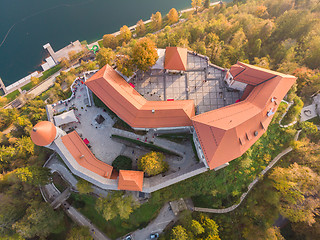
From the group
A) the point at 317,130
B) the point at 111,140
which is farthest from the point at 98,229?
the point at 317,130

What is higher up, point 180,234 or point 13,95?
point 13,95

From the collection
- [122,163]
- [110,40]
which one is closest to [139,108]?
[122,163]

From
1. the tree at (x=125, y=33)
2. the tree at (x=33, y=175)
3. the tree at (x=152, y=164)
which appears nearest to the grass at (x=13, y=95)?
the tree at (x=33, y=175)

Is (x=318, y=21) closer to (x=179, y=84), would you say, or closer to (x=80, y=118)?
(x=179, y=84)

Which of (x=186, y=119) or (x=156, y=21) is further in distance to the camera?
(x=156, y=21)

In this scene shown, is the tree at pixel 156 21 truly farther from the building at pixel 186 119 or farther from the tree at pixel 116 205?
the tree at pixel 116 205

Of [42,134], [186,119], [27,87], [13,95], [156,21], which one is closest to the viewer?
[42,134]

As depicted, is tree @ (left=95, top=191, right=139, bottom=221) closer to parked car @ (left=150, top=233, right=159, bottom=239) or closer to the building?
the building

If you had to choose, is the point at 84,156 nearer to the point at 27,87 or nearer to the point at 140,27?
the point at 27,87
